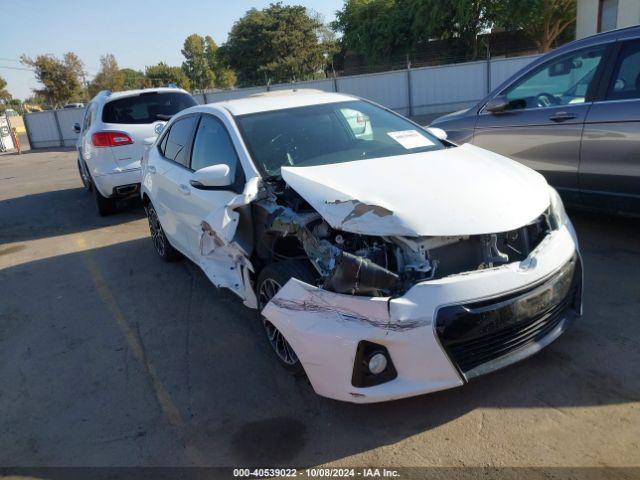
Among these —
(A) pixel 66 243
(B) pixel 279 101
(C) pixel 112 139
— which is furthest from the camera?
(C) pixel 112 139

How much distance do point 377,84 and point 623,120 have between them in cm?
1818

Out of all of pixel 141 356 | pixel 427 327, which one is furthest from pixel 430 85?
pixel 427 327

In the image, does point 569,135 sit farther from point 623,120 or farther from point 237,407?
point 237,407

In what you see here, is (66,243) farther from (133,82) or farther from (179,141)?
(133,82)


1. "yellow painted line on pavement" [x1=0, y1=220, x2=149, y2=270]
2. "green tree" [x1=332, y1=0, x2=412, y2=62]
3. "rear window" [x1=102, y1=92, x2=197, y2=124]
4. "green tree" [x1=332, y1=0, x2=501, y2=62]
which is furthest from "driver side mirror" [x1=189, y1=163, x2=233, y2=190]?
"green tree" [x1=332, y1=0, x2=412, y2=62]

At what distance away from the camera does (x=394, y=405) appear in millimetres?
3039

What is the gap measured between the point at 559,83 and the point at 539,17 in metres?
27.5

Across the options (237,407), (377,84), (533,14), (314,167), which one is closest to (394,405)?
(237,407)

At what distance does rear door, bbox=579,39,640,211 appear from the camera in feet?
14.5

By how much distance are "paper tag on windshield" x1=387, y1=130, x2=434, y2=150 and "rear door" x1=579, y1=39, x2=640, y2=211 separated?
1.57 m

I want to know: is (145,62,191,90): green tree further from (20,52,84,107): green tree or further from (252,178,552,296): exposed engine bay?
(252,178,552,296): exposed engine bay

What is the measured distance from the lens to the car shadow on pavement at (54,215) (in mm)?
8258

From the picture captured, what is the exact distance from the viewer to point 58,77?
42344 millimetres

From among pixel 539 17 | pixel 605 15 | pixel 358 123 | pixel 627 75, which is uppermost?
pixel 539 17
